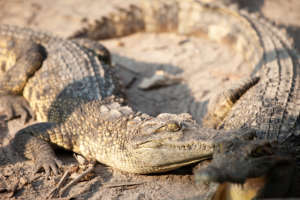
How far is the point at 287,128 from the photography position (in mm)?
3035

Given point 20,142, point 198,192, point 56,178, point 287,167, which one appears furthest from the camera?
point 20,142

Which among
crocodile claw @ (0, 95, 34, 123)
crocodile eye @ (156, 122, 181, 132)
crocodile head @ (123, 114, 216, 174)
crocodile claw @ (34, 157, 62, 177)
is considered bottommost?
crocodile claw @ (34, 157, 62, 177)

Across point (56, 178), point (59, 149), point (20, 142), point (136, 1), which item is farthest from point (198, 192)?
point (136, 1)

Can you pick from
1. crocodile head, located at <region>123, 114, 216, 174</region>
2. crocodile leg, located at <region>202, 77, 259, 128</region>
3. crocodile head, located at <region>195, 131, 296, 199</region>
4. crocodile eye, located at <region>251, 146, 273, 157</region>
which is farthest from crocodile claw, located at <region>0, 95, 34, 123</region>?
crocodile eye, located at <region>251, 146, 273, 157</region>

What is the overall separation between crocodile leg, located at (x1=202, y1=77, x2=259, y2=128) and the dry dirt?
224mm

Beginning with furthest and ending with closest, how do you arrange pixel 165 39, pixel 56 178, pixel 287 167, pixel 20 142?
pixel 165 39 < pixel 20 142 < pixel 56 178 < pixel 287 167

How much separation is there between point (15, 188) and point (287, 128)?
105 inches

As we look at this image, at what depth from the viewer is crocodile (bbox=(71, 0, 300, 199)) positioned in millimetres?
2262

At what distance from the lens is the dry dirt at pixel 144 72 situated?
2.96 metres

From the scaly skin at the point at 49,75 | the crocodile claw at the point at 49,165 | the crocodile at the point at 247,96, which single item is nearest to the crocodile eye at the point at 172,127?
the crocodile at the point at 247,96

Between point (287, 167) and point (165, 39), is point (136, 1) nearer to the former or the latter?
point (165, 39)

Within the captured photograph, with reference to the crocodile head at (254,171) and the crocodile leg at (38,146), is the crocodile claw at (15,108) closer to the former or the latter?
the crocodile leg at (38,146)

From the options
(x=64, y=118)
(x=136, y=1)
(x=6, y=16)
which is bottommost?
(x=64, y=118)

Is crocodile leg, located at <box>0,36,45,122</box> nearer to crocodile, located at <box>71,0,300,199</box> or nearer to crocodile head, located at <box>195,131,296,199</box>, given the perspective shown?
crocodile, located at <box>71,0,300,199</box>
